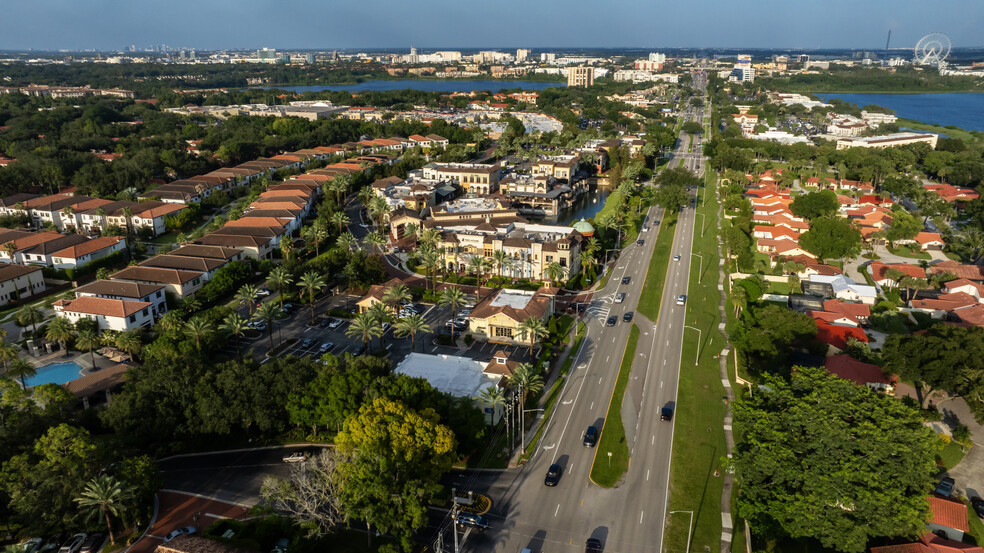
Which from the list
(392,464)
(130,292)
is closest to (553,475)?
(392,464)

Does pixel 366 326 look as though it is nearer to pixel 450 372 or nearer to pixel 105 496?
pixel 450 372

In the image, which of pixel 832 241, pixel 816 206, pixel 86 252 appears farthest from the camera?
pixel 816 206

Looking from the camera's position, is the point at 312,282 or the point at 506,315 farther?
the point at 312,282

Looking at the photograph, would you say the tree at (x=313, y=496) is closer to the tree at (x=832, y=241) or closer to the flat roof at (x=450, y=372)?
the flat roof at (x=450, y=372)

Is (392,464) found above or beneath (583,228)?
beneath

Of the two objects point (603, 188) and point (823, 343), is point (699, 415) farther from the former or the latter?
point (603, 188)

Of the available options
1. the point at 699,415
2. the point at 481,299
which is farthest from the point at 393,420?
the point at 481,299

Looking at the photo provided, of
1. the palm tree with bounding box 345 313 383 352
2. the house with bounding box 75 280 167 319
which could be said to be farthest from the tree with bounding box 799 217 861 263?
the house with bounding box 75 280 167 319
